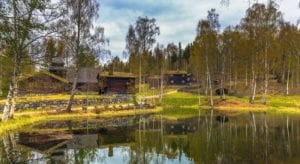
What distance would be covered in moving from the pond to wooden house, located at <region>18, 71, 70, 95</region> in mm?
24044

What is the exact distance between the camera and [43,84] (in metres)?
61.5

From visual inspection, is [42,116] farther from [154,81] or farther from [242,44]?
[154,81]

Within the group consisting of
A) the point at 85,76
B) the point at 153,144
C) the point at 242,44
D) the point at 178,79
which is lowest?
the point at 153,144

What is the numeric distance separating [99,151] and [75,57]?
24597 mm

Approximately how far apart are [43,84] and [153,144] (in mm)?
40645

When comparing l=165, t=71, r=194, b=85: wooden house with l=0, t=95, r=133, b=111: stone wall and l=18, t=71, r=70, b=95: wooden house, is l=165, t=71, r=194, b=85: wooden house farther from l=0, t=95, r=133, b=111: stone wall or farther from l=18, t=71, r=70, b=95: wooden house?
l=0, t=95, r=133, b=111: stone wall

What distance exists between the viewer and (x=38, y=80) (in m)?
60.7

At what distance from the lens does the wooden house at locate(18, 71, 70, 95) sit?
5707 centimetres

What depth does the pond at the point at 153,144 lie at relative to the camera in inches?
786

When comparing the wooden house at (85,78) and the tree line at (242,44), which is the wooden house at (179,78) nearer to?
the tree line at (242,44)

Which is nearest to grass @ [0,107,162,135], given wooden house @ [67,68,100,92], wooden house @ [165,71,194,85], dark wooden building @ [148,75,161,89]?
wooden house @ [67,68,100,92]

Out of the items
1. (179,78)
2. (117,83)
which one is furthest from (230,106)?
(179,78)

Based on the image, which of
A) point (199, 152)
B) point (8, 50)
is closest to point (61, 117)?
point (8, 50)

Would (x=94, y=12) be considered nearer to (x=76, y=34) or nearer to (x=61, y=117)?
(x=76, y=34)
